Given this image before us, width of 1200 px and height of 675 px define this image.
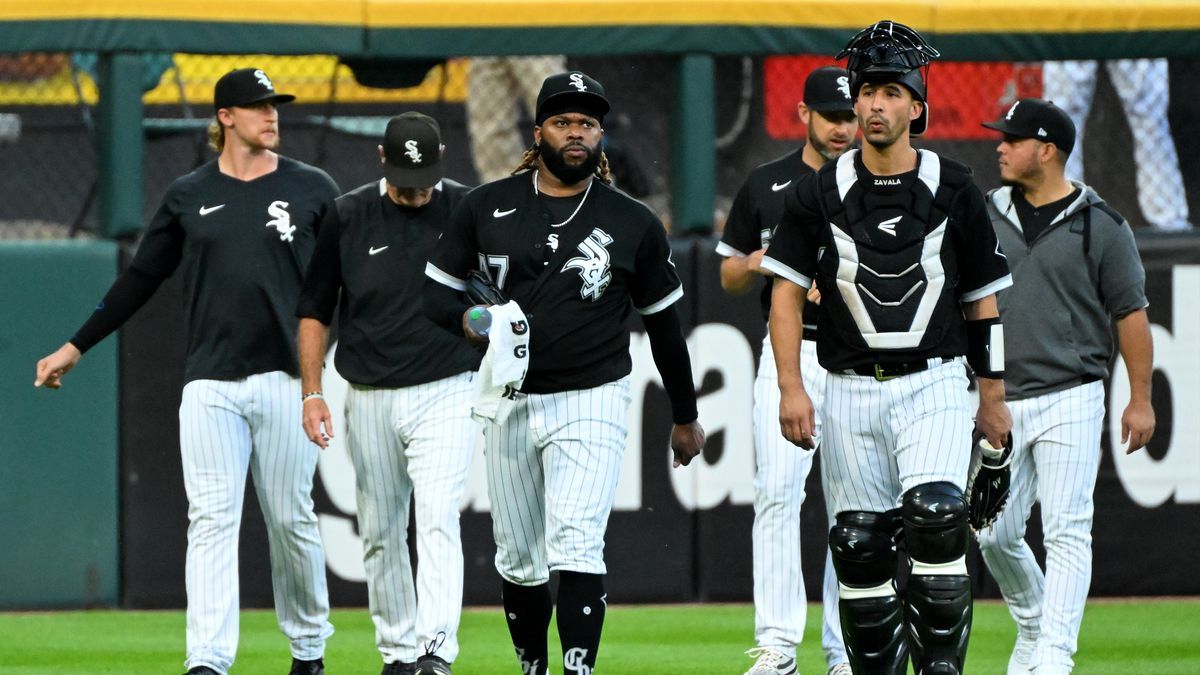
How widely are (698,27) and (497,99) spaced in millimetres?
1467

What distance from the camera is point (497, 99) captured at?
10.4 m

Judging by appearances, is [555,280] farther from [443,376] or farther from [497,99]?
[497,99]

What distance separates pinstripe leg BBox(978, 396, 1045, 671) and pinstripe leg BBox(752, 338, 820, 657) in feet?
2.41

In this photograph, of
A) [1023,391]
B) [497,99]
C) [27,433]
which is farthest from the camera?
[497,99]

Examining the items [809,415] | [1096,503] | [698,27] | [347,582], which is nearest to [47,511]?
[347,582]

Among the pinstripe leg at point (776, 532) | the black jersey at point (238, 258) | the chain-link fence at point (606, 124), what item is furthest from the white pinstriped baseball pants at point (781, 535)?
the chain-link fence at point (606, 124)

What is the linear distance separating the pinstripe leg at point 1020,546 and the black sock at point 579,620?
185 cm

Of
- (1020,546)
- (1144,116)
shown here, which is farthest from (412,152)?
(1144,116)

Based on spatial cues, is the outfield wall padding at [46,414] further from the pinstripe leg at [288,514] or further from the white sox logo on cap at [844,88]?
the white sox logo on cap at [844,88]

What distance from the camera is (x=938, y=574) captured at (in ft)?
19.1

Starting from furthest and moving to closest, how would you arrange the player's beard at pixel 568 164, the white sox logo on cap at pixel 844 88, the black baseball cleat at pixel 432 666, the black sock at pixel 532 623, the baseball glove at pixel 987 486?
the white sox logo on cap at pixel 844 88
the black baseball cleat at pixel 432 666
the baseball glove at pixel 987 486
the black sock at pixel 532 623
the player's beard at pixel 568 164

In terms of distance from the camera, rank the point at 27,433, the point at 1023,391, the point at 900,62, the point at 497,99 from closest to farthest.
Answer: the point at 900,62 → the point at 1023,391 → the point at 27,433 → the point at 497,99

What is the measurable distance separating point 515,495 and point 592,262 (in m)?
0.84

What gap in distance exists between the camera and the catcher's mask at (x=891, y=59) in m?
5.85
